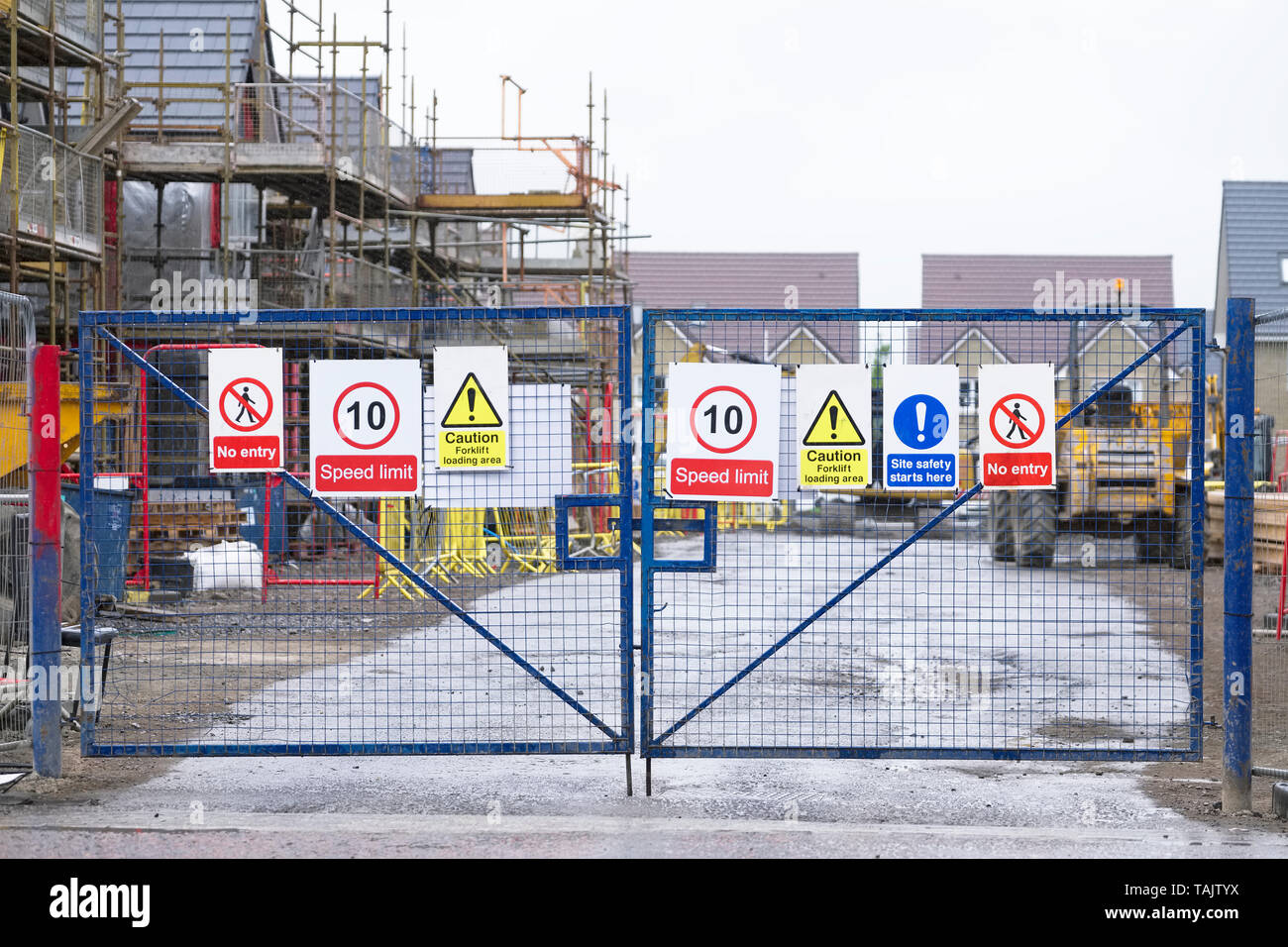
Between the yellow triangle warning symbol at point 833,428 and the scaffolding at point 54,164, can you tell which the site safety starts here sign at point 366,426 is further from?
the scaffolding at point 54,164

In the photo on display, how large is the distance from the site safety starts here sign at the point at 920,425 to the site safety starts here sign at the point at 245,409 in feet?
9.96

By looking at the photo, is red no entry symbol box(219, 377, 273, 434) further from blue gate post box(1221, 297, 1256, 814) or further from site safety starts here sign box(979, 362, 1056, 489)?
blue gate post box(1221, 297, 1256, 814)

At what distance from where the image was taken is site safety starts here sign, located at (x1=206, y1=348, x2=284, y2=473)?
7.11m

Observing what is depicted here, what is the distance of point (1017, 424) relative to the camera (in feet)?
23.0

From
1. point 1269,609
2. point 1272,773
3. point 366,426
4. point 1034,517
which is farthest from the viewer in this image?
point 1034,517

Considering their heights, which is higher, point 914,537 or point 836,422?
point 836,422

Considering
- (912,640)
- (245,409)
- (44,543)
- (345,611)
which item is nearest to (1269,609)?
(912,640)

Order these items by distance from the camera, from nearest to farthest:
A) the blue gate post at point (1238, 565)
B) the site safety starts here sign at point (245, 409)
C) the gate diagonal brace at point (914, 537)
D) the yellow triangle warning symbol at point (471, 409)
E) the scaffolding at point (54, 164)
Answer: the blue gate post at point (1238, 565) < the gate diagonal brace at point (914, 537) < the yellow triangle warning symbol at point (471, 409) < the site safety starts here sign at point (245, 409) < the scaffolding at point (54, 164)

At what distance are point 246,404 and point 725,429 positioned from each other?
2.42 m

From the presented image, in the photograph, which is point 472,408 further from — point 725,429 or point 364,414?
point 725,429

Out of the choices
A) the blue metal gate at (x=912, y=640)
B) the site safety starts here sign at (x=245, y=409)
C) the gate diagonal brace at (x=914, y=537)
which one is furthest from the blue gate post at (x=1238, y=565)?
the site safety starts here sign at (x=245, y=409)

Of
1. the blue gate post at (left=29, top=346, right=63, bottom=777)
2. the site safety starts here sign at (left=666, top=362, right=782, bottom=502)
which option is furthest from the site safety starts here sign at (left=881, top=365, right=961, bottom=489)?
the blue gate post at (left=29, top=346, right=63, bottom=777)

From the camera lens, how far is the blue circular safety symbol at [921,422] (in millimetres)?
6941

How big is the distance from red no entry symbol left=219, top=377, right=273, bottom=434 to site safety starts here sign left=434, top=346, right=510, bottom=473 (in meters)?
0.89
